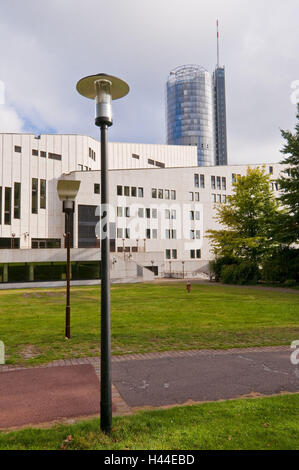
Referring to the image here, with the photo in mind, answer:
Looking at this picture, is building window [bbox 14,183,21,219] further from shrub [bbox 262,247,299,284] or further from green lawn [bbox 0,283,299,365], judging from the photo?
shrub [bbox 262,247,299,284]

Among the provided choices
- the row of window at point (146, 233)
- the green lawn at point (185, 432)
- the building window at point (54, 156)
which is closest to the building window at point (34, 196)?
the building window at point (54, 156)

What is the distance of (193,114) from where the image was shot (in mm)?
177375

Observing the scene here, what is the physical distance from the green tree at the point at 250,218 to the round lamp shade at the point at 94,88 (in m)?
29.9

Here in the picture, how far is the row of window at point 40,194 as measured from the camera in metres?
48.8

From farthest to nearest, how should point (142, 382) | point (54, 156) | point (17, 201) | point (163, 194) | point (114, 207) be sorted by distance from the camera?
1. point (163, 194)
2. point (54, 156)
3. point (114, 207)
4. point (17, 201)
5. point (142, 382)

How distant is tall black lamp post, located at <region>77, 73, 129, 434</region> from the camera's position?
15.3 ft

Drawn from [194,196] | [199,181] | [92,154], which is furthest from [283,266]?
[92,154]

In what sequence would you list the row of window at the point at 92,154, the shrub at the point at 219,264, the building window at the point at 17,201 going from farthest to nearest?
the row of window at the point at 92,154 < the building window at the point at 17,201 < the shrub at the point at 219,264

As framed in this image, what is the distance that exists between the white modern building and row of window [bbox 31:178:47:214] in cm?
14

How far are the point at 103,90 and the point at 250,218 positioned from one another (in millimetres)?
31545

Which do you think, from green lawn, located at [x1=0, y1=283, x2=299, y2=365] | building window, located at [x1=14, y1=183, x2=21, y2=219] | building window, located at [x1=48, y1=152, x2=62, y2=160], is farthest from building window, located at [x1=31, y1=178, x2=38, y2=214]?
green lawn, located at [x1=0, y1=283, x2=299, y2=365]

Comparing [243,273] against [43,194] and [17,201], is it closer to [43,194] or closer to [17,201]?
[43,194]

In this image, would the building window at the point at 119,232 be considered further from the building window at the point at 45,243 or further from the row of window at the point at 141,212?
the building window at the point at 45,243
